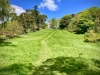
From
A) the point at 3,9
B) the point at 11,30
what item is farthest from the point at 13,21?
the point at 3,9

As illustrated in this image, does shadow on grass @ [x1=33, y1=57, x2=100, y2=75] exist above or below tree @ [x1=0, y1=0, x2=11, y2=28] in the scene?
below

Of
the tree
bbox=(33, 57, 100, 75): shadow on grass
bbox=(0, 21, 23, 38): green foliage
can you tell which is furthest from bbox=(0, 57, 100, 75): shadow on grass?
bbox=(0, 21, 23, 38): green foliage

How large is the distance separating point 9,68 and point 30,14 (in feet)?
240

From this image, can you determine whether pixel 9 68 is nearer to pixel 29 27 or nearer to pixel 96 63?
pixel 96 63

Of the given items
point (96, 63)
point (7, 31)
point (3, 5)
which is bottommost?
point (96, 63)

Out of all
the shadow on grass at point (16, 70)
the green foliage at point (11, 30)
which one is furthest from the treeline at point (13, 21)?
the shadow on grass at point (16, 70)

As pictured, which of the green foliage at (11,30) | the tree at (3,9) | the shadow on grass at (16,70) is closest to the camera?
the shadow on grass at (16,70)

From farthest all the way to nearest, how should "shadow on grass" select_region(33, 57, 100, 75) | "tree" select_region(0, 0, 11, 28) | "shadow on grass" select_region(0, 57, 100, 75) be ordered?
"tree" select_region(0, 0, 11, 28)
"shadow on grass" select_region(33, 57, 100, 75)
"shadow on grass" select_region(0, 57, 100, 75)

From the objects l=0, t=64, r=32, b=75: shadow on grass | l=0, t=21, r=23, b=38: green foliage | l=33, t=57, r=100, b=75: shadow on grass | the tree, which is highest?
the tree

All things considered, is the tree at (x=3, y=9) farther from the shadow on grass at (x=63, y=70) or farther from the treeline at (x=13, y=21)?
the shadow on grass at (x=63, y=70)

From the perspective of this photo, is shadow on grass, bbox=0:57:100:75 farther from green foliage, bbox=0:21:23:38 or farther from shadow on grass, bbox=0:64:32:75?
green foliage, bbox=0:21:23:38

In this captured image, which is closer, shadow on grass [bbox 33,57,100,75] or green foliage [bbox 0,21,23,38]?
shadow on grass [bbox 33,57,100,75]

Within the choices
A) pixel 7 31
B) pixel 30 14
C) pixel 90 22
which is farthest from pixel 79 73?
pixel 30 14

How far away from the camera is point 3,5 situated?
105ft
